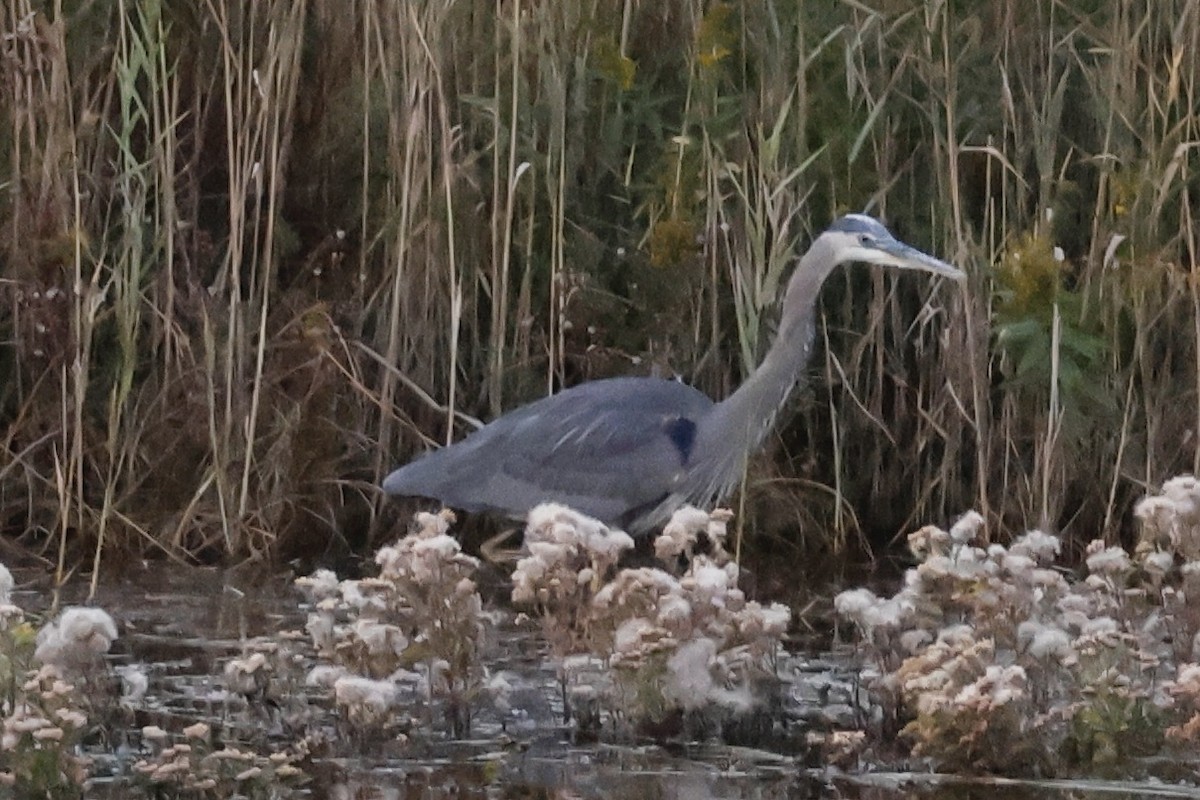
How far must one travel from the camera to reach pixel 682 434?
4.54 metres

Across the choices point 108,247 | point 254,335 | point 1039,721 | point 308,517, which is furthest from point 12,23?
point 1039,721

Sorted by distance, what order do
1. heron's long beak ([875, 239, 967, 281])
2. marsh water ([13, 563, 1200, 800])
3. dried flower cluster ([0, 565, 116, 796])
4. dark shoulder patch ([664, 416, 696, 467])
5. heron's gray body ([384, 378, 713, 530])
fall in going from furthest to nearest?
dark shoulder patch ([664, 416, 696, 467]) → heron's gray body ([384, 378, 713, 530]) → heron's long beak ([875, 239, 967, 281]) → marsh water ([13, 563, 1200, 800]) → dried flower cluster ([0, 565, 116, 796])

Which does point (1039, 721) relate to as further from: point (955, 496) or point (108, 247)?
point (108, 247)

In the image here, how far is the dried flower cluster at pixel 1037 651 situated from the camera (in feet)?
10.0

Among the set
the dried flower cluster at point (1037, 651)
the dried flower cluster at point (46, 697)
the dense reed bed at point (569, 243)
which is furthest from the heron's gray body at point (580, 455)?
the dried flower cluster at point (46, 697)

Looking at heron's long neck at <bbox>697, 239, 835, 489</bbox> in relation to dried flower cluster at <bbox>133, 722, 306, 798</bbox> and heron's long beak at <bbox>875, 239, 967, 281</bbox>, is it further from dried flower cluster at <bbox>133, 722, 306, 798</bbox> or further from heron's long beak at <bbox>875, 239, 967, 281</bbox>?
dried flower cluster at <bbox>133, 722, 306, 798</bbox>

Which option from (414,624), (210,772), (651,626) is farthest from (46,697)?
(651,626)

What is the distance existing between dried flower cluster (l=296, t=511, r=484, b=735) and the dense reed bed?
1.18 meters

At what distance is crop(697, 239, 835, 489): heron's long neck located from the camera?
4484 mm

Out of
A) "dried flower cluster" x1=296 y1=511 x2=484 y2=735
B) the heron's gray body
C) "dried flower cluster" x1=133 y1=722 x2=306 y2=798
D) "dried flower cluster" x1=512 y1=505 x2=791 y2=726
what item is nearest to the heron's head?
the heron's gray body

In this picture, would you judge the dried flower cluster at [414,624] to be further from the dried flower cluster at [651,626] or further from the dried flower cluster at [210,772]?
the dried flower cluster at [210,772]

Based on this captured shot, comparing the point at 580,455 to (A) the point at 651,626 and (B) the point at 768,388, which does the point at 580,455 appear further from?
(A) the point at 651,626

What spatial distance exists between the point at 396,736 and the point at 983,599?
2.81 ft

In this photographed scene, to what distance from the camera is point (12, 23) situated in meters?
4.52
